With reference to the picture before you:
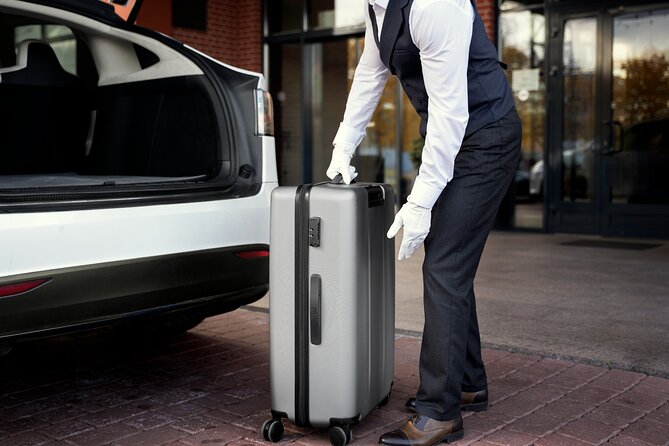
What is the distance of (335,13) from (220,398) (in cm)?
846

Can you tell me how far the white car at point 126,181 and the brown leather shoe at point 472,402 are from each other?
0.78m

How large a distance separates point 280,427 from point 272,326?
344 mm

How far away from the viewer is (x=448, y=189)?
113 inches

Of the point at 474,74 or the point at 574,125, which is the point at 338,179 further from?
the point at 574,125

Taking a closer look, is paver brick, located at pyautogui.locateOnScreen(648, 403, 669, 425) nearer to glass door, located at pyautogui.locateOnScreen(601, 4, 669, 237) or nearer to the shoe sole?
the shoe sole

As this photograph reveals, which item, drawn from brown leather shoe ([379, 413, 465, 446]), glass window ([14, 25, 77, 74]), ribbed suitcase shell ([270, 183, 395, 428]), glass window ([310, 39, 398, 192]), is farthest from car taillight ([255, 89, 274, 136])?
glass window ([310, 39, 398, 192])

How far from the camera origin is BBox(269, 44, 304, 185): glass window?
11836 millimetres

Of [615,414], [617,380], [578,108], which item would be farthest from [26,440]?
[578,108]

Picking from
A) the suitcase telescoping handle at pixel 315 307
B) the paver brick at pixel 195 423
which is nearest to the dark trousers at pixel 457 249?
the suitcase telescoping handle at pixel 315 307

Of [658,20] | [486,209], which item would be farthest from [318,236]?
[658,20]

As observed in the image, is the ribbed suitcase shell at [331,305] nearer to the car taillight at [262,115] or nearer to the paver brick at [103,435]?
the paver brick at [103,435]

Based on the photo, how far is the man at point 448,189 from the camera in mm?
2688

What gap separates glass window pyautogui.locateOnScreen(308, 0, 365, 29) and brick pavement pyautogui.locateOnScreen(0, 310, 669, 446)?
729cm

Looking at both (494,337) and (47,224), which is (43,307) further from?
(494,337)
